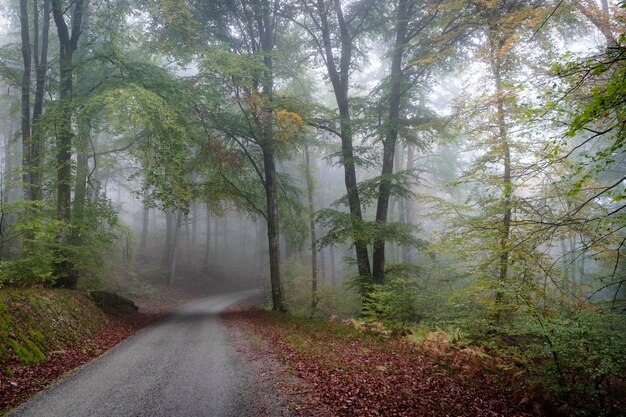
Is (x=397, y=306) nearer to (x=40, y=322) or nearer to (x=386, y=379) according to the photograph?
(x=386, y=379)

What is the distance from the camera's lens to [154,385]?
6.18m

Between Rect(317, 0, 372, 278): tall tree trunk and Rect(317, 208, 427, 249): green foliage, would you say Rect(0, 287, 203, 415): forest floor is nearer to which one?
Rect(317, 208, 427, 249): green foliage

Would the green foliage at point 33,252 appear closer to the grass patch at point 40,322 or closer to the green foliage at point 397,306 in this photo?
the grass patch at point 40,322

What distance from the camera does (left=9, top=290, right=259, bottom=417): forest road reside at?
5176 millimetres

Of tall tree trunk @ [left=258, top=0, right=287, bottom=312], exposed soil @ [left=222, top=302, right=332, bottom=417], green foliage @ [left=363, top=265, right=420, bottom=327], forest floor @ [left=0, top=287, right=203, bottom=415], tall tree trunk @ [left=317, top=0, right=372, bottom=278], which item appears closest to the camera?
exposed soil @ [left=222, top=302, right=332, bottom=417]

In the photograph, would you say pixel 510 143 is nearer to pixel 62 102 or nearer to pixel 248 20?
pixel 248 20

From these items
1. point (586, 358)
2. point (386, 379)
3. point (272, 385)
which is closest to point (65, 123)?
point (272, 385)

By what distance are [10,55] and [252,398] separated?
17922mm

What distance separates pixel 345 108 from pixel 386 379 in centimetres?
1083

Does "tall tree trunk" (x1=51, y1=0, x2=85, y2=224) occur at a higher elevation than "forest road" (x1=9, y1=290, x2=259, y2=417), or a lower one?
higher

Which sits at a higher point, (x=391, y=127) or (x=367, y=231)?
(x=391, y=127)

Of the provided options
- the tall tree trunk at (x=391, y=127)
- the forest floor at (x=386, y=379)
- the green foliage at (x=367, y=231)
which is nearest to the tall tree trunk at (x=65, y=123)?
the forest floor at (x=386, y=379)

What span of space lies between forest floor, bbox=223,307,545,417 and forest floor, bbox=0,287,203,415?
161 inches

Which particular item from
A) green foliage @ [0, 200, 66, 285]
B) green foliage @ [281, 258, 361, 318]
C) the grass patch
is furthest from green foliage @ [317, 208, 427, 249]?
green foliage @ [0, 200, 66, 285]
